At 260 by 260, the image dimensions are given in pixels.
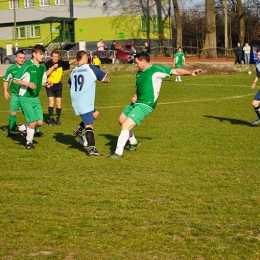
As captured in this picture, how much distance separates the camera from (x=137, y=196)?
316 inches

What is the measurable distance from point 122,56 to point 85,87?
41722 mm

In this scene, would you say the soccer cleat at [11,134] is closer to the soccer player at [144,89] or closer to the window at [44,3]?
the soccer player at [144,89]

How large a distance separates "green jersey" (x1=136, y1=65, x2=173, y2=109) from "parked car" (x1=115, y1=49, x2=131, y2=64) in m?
41.0

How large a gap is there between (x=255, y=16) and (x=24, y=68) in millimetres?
60891

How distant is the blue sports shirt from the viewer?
11.0 m

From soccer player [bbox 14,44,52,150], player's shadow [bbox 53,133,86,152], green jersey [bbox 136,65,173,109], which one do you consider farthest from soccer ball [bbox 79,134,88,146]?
green jersey [bbox 136,65,173,109]

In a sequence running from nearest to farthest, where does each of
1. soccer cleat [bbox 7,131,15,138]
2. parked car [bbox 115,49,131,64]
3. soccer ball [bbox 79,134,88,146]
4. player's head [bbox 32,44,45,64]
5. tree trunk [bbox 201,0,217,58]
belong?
player's head [bbox 32,44,45,64] → soccer ball [bbox 79,134,88,146] → soccer cleat [bbox 7,131,15,138] → parked car [bbox 115,49,131,64] → tree trunk [bbox 201,0,217,58]

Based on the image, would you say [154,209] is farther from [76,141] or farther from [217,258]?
[76,141]

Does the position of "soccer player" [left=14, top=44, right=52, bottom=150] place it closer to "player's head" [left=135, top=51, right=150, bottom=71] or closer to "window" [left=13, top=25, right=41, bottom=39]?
"player's head" [left=135, top=51, right=150, bottom=71]

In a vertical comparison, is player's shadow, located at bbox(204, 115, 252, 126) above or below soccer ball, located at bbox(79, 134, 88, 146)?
below

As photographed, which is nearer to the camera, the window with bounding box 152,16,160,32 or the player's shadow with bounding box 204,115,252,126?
the player's shadow with bounding box 204,115,252,126

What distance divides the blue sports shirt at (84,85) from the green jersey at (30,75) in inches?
52.8

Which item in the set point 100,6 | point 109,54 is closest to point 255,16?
point 100,6

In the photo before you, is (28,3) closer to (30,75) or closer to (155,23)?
(155,23)
